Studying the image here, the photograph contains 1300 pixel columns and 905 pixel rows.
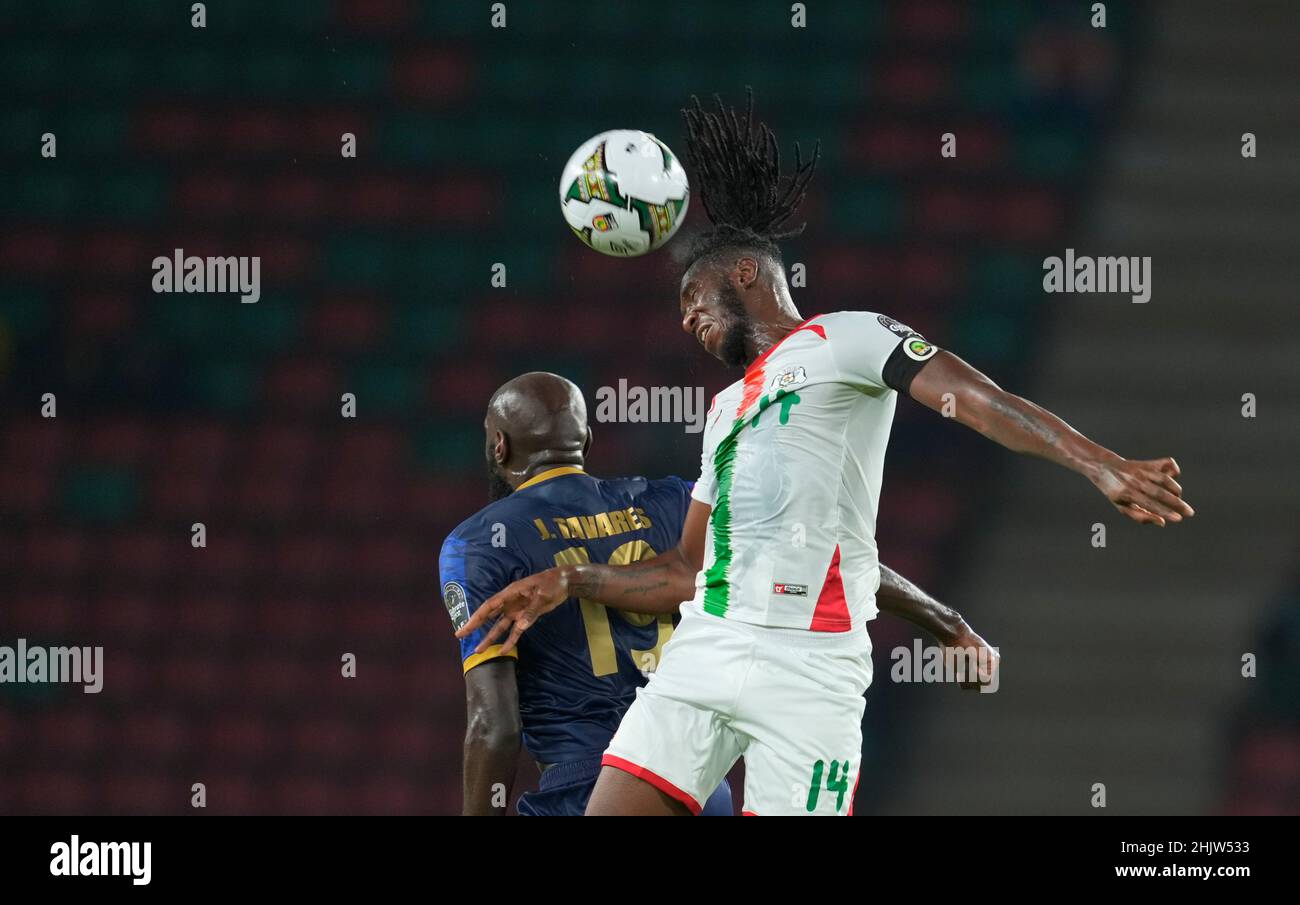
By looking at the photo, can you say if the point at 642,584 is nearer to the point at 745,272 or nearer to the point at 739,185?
the point at 745,272

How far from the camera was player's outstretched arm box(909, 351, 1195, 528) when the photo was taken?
91.5 inches

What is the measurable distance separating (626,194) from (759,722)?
1.52 m

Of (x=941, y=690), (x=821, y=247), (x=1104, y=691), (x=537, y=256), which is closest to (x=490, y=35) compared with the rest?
(x=537, y=256)

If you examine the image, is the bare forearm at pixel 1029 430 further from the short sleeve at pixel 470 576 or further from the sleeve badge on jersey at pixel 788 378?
the short sleeve at pixel 470 576

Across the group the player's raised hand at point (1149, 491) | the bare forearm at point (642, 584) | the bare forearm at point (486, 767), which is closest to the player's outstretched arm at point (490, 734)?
the bare forearm at point (486, 767)

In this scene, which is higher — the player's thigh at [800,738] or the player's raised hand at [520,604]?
the player's raised hand at [520,604]

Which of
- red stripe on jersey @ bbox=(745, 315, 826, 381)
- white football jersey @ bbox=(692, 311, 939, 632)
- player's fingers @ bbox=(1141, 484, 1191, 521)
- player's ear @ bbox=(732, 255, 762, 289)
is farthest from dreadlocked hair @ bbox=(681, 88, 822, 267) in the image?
player's fingers @ bbox=(1141, 484, 1191, 521)

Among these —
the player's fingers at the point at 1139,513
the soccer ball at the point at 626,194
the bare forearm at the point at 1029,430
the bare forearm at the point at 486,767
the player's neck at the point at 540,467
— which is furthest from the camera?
the soccer ball at the point at 626,194

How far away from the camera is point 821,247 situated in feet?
19.9

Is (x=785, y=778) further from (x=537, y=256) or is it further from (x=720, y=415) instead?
(x=537, y=256)

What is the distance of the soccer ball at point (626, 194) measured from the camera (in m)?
3.82

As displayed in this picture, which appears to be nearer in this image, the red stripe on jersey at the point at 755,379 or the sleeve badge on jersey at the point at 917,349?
the sleeve badge on jersey at the point at 917,349

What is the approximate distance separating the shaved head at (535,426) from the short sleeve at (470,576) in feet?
0.93

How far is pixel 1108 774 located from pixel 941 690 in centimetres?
70
